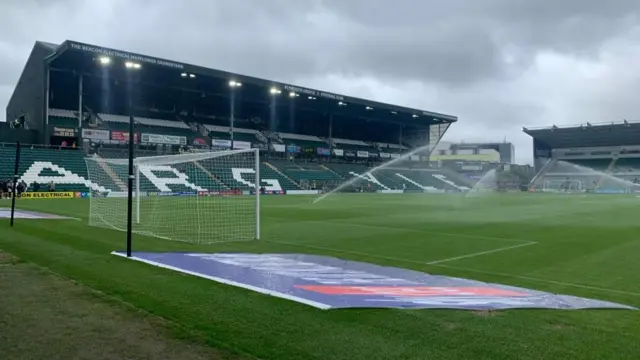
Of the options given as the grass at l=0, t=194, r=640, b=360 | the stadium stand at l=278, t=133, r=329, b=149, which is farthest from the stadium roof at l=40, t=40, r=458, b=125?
the grass at l=0, t=194, r=640, b=360

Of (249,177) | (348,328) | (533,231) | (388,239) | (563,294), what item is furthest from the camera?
(249,177)

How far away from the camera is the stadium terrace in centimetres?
4656

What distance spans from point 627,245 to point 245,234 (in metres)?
10.5

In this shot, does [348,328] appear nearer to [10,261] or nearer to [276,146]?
A: [10,261]

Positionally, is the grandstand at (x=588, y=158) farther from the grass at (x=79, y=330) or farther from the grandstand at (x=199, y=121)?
the grass at (x=79, y=330)

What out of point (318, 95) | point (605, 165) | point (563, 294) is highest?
point (318, 95)

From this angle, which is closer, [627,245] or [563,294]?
[563,294]

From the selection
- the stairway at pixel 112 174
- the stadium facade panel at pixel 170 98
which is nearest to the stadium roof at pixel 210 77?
the stadium facade panel at pixel 170 98

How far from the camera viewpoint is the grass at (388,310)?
4.29 m

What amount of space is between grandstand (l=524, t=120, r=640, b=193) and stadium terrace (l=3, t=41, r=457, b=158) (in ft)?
92.7

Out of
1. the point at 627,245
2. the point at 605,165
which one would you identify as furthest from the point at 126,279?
the point at 605,165

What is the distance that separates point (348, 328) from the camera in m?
4.76

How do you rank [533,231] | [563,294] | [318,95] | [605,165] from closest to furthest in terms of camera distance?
[563,294]
[533,231]
[318,95]
[605,165]

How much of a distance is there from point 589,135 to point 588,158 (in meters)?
6.89
